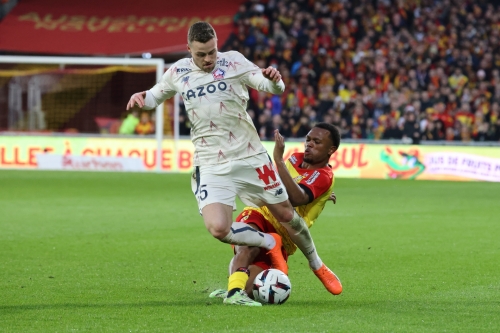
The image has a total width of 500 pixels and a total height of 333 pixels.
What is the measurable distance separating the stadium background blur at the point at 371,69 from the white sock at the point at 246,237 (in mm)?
16219

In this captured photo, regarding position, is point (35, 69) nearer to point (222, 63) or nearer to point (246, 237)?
point (222, 63)

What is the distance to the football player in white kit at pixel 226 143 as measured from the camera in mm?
6469

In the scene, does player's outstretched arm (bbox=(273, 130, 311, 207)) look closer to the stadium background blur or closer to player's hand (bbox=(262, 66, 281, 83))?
player's hand (bbox=(262, 66, 281, 83))

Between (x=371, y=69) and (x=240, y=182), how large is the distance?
19619 millimetres

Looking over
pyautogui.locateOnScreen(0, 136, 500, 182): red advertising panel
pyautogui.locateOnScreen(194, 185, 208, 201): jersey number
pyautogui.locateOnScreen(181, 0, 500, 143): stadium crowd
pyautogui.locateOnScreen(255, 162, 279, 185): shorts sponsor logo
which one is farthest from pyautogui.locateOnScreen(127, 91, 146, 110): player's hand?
pyautogui.locateOnScreen(181, 0, 500, 143): stadium crowd

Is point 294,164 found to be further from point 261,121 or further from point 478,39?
point 478,39

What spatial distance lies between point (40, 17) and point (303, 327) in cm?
2541

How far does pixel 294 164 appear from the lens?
7.36m

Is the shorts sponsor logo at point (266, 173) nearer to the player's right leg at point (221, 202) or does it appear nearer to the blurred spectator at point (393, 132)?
the player's right leg at point (221, 202)

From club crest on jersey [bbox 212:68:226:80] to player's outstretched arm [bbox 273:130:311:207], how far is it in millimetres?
563

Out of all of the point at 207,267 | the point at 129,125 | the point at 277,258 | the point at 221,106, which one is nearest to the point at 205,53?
the point at 221,106

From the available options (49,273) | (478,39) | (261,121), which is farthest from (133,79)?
(49,273)

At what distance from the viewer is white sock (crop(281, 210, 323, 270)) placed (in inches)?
263

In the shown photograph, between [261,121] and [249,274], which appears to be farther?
[261,121]
